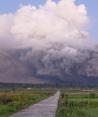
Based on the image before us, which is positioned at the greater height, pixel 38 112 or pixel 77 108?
pixel 77 108

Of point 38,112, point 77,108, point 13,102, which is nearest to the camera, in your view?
point 38,112

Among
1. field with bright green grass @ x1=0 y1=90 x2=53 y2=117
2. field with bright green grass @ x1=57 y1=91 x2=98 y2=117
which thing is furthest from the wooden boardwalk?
field with bright green grass @ x1=0 y1=90 x2=53 y2=117

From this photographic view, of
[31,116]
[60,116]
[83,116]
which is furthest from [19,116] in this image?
[83,116]

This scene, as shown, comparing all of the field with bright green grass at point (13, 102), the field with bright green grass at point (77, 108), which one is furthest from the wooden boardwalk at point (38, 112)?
the field with bright green grass at point (13, 102)

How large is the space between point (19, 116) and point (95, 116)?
820cm

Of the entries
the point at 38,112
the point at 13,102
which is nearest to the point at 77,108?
the point at 38,112

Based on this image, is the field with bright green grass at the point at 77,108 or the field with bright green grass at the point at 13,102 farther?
the field with bright green grass at the point at 13,102

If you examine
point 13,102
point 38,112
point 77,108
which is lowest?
point 38,112

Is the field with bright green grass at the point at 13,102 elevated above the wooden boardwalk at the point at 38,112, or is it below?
above

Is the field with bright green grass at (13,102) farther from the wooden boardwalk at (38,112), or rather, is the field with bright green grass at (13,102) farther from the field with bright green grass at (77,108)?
the field with bright green grass at (77,108)

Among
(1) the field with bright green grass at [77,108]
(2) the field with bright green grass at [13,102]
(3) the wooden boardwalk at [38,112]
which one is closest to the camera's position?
(3) the wooden boardwalk at [38,112]

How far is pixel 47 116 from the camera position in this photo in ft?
111

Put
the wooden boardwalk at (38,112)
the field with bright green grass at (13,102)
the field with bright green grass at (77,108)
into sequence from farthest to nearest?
the field with bright green grass at (13,102) < the field with bright green grass at (77,108) < the wooden boardwalk at (38,112)

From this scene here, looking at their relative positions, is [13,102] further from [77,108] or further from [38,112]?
[38,112]
